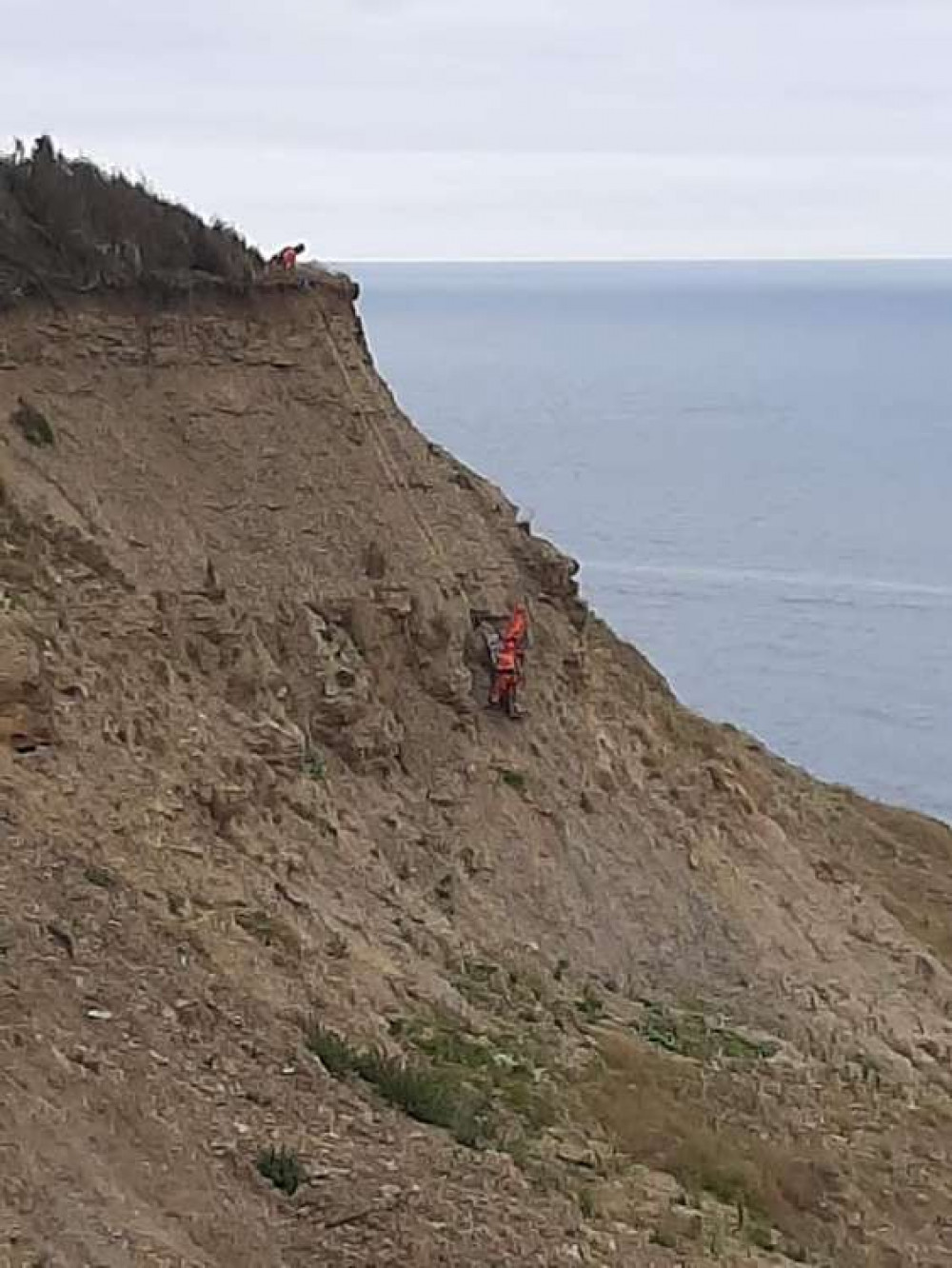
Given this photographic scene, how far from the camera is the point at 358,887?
16.4 metres

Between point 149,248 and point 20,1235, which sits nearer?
point 20,1235

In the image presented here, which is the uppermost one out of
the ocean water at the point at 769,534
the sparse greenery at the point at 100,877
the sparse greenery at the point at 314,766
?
the ocean water at the point at 769,534

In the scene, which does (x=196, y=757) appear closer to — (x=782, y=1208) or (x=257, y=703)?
(x=257, y=703)

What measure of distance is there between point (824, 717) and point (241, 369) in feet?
112

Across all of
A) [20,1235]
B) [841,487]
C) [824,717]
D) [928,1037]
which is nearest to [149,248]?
[928,1037]

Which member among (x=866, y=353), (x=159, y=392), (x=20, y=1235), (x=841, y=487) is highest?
(x=866, y=353)

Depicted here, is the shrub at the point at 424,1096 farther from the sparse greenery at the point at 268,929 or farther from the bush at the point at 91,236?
the bush at the point at 91,236

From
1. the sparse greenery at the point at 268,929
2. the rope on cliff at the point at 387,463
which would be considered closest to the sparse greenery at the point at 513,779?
the rope on cliff at the point at 387,463

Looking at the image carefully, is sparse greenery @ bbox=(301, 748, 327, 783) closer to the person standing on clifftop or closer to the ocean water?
the person standing on clifftop

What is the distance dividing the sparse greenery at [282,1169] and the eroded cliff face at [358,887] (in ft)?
0.25

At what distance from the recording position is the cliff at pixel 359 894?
10.8 meters

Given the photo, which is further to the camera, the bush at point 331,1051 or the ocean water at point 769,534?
the ocean water at point 769,534

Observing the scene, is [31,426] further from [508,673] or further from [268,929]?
[268,929]

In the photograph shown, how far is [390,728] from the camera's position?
1903 cm
